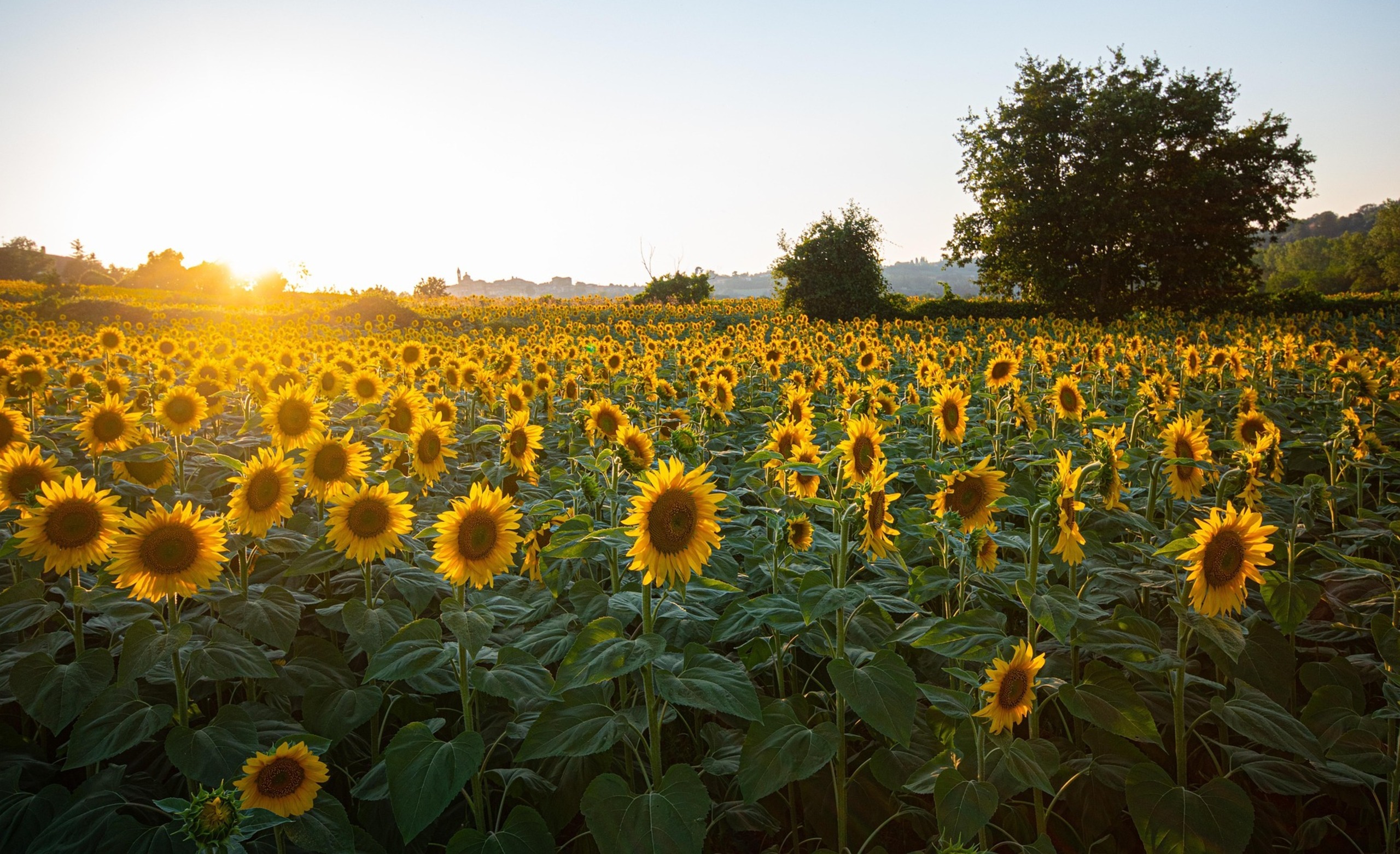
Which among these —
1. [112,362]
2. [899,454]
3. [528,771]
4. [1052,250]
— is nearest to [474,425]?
[899,454]

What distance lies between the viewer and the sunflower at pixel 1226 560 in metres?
2.45

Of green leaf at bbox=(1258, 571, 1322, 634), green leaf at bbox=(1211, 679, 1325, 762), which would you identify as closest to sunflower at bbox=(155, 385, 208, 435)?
green leaf at bbox=(1211, 679, 1325, 762)

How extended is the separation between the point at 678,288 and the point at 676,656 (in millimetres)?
37968

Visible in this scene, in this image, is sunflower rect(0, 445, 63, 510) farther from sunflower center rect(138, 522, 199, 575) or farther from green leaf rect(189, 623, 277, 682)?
green leaf rect(189, 623, 277, 682)

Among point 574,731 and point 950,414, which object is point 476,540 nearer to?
point 574,731

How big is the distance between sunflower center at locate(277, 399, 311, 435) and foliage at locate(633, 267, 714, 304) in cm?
3436

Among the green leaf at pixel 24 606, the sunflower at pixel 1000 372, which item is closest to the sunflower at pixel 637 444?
the green leaf at pixel 24 606

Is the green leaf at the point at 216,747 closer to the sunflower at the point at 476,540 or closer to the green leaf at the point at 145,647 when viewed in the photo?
the green leaf at the point at 145,647

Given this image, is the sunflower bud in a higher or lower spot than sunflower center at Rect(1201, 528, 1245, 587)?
lower

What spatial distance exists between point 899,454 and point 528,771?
10.9 ft

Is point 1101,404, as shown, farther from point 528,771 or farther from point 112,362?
point 112,362

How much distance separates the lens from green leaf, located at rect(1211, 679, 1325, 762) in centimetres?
234

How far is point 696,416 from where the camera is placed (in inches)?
228

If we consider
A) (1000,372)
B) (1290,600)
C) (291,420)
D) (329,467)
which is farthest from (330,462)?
(1000,372)
